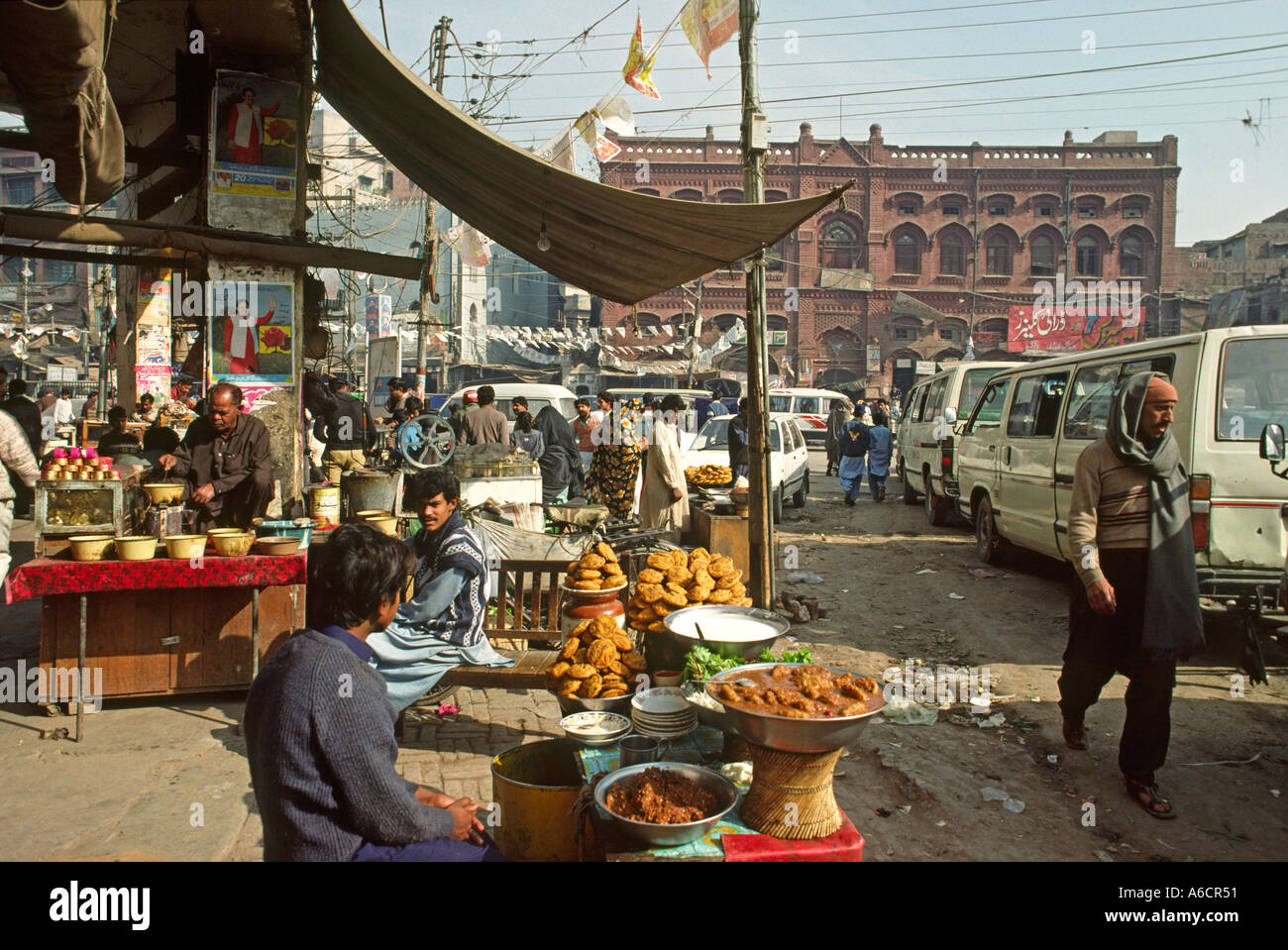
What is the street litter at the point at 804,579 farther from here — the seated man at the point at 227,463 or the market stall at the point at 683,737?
the seated man at the point at 227,463

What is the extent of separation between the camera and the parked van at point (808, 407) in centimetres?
2509

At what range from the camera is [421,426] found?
873 cm

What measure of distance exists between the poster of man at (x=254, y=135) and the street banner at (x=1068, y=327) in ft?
121

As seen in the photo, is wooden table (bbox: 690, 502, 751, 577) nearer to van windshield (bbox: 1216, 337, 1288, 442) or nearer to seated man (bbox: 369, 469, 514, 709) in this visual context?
seated man (bbox: 369, 469, 514, 709)

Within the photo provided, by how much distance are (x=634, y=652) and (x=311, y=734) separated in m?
1.94

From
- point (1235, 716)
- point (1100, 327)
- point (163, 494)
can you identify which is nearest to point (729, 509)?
point (1235, 716)

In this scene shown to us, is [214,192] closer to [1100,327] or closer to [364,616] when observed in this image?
[364,616]

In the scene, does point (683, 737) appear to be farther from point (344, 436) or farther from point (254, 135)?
point (344, 436)

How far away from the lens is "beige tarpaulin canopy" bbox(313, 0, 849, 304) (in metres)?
5.27

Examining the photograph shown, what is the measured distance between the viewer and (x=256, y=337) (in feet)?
21.8

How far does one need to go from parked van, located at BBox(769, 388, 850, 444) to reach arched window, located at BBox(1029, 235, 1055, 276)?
1910 cm

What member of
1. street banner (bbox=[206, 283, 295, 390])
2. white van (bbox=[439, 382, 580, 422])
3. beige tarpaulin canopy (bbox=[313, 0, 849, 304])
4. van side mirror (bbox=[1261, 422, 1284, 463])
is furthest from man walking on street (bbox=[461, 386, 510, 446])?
van side mirror (bbox=[1261, 422, 1284, 463])

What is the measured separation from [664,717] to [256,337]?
209 inches

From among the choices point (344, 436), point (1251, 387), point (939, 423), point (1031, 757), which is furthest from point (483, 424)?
point (1251, 387)
